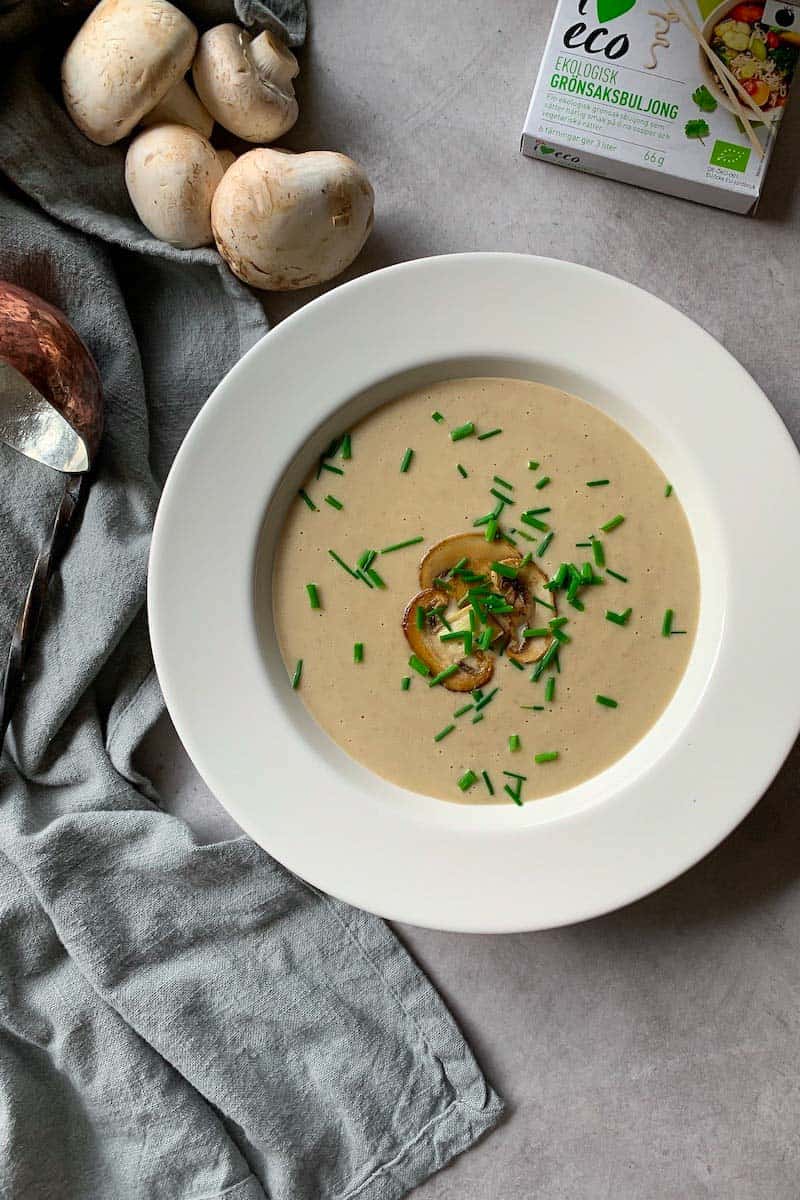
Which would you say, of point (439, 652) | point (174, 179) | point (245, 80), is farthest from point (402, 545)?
point (245, 80)

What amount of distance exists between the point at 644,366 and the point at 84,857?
1201 mm

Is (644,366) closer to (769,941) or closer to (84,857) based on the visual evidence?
(769,941)

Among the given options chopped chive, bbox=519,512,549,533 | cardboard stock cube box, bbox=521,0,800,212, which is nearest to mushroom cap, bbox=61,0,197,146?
cardboard stock cube box, bbox=521,0,800,212

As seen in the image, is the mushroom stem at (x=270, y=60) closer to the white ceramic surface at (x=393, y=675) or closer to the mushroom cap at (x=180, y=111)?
the mushroom cap at (x=180, y=111)

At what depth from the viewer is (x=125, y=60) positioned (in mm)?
1509

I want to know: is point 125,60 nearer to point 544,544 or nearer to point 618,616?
point 544,544

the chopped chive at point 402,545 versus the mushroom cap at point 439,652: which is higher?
the chopped chive at point 402,545

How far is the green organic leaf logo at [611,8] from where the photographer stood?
159 centimetres

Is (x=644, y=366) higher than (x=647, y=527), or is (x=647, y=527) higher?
(x=644, y=366)

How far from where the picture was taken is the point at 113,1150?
1637 millimetres

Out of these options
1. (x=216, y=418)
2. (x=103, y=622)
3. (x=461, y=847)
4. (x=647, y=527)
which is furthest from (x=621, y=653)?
(x=103, y=622)

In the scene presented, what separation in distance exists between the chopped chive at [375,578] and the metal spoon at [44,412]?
49 centimetres

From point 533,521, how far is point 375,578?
0.26 metres

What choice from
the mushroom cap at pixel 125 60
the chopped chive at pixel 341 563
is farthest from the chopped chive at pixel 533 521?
the mushroom cap at pixel 125 60
